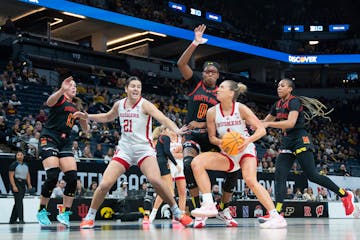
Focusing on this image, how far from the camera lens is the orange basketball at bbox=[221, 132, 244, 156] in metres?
7.88

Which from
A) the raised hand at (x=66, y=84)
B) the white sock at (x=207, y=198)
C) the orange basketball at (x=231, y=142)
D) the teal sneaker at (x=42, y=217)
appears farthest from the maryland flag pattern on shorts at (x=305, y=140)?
→ the teal sneaker at (x=42, y=217)

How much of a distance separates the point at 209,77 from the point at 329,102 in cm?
4078

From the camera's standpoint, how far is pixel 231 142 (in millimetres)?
7875

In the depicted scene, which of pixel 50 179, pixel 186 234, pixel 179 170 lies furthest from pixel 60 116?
pixel 186 234

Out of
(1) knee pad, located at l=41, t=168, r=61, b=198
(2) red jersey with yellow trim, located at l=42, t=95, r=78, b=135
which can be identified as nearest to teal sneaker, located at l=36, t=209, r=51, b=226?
(1) knee pad, located at l=41, t=168, r=61, b=198

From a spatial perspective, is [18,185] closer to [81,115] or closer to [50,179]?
[50,179]

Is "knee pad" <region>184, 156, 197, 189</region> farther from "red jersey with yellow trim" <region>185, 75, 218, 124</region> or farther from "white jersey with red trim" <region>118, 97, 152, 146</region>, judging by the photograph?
"white jersey with red trim" <region>118, 97, 152, 146</region>

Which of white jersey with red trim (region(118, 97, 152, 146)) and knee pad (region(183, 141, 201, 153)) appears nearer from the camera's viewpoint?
white jersey with red trim (region(118, 97, 152, 146))

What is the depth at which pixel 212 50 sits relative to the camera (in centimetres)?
4444

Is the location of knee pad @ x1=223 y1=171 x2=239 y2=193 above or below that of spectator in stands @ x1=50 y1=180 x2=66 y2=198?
above

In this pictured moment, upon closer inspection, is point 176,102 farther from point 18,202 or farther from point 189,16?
point 18,202

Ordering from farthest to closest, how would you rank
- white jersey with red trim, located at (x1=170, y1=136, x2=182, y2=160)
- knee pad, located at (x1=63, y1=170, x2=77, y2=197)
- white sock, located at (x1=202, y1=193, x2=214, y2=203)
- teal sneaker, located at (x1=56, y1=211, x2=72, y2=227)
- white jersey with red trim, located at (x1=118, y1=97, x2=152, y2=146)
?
1. white jersey with red trim, located at (x1=170, y1=136, x2=182, y2=160)
2. knee pad, located at (x1=63, y1=170, x2=77, y2=197)
3. teal sneaker, located at (x1=56, y1=211, x2=72, y2=227)
4. white jersey with red trim, located at (x1=118, y1=97, x2=152, y2=146)
5. white sock, located at (x1=202, y1=193, x2=214, y2=203)

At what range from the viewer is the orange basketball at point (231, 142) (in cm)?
788

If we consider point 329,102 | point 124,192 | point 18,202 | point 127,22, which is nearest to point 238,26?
point 329,102
